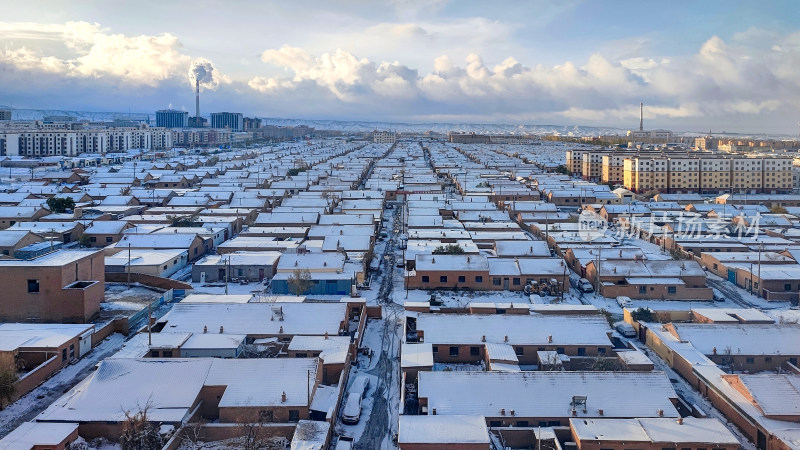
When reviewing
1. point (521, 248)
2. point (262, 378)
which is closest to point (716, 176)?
point (521, 248)

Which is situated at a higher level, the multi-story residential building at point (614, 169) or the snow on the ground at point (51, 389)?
the multi-story residential building at point (614, 169)

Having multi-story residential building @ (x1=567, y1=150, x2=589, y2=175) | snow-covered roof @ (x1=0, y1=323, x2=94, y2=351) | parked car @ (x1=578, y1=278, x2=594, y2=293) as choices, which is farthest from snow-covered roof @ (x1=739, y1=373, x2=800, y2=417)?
multi-story residential building @ (x1=567, y1=150, x2=589, y2=175)

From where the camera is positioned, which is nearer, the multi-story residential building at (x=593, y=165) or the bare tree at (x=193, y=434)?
the bare tree at (x=193, y=434)

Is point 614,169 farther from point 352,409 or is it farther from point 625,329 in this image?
point 352,409

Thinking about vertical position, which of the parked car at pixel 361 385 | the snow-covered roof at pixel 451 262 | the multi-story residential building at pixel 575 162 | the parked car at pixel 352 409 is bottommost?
the parked car at pixel 352 409

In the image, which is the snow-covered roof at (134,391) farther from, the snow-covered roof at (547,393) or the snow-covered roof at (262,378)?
the snow-covered roof at (547,393)

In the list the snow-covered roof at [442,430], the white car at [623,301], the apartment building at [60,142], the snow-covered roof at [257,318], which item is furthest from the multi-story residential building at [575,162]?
the apartment building at [60,142]

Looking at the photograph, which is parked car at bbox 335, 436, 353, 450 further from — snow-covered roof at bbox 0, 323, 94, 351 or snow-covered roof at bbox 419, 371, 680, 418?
snow-covered roof at bbox 0, 323, 94, 351

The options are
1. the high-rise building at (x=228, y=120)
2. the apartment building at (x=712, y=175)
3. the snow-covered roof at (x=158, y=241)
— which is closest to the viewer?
the snow-covered roof at (x=158, y=241)
